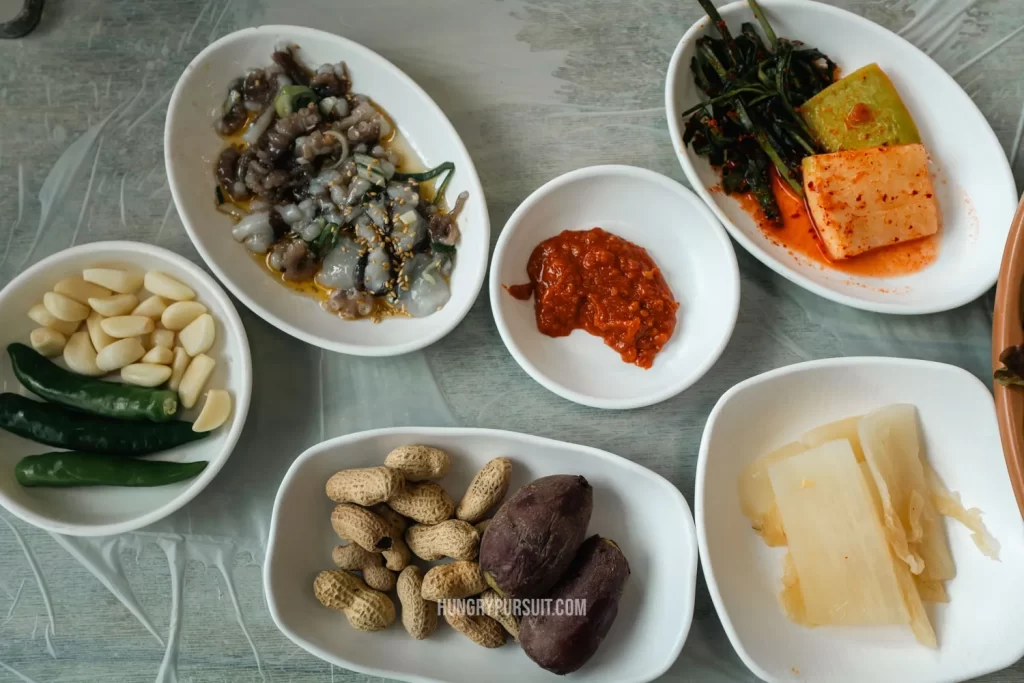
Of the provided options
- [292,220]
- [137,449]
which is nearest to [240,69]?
[292,220]

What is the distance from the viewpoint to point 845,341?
169 cm

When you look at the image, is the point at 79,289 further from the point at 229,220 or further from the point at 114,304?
the point at 229,220

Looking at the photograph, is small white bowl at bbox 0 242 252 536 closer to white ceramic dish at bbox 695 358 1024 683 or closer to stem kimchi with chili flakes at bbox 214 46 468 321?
stem kimchi with chili flakes at bbox 214 46 468 321

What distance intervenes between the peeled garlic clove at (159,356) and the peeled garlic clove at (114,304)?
12 cm

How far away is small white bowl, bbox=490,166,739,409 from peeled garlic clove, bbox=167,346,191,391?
785 millimetres

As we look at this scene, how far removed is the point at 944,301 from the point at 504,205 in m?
1.15

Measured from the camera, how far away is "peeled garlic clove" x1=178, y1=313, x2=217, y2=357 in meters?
1.53

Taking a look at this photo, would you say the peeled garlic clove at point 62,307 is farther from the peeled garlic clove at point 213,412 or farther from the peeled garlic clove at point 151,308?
the peeled garlic clove at point 213,412

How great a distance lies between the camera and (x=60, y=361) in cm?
157

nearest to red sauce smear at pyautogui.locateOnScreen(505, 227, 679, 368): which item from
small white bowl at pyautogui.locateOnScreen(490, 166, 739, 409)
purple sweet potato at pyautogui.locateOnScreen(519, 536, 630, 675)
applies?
small white bowl at pyautogui.locateOnScreen(490, 166, 739, 409)

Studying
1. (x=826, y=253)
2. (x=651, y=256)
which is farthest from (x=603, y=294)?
(x=826, y=253)

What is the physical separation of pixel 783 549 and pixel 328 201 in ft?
4.81

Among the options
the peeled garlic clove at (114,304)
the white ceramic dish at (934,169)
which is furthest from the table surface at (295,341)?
the peeled garlic clove at (114,304)

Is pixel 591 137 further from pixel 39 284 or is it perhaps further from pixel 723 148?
pixel 39 284
